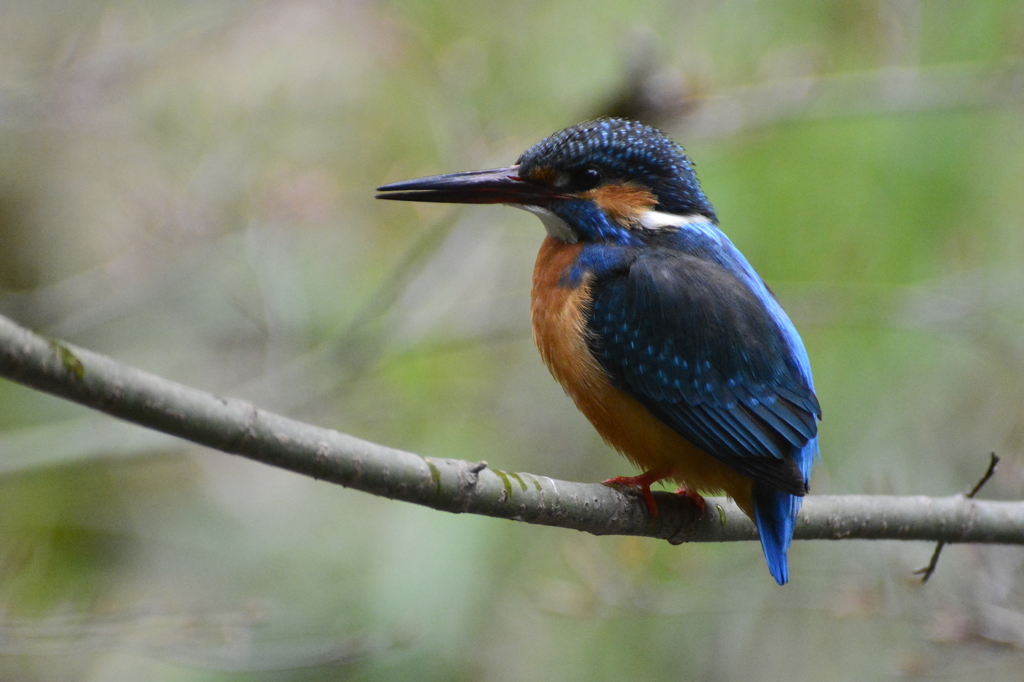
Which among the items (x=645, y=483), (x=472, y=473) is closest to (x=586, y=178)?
(x=645, y=483)

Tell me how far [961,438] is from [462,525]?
2.04 metres

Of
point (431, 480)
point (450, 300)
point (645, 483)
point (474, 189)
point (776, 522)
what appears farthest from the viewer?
point (450, 300)

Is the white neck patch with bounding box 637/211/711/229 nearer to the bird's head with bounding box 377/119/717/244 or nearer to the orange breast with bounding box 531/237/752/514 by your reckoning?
the bird's head with bounding box 377/119/717/244

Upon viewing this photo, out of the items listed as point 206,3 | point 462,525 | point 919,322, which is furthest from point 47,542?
point 919,322

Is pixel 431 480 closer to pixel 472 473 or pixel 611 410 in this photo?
pixel 472 473

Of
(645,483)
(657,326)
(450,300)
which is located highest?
(450,300)

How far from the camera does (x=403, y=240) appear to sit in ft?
14.9

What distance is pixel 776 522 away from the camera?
6.77 ft

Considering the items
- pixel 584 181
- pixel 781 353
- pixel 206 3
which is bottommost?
pixel 781 353

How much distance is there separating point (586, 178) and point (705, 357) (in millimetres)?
567

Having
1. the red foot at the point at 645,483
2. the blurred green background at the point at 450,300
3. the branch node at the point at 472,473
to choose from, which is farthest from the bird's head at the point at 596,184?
the blurred green background at the point at 450,300

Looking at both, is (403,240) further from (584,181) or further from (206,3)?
(584,181)

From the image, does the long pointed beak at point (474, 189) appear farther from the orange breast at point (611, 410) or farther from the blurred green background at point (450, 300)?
the blurred green background at point (450, 300)

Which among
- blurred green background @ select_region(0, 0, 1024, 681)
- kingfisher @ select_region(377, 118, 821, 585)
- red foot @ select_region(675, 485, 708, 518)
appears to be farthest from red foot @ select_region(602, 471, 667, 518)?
blurred green background @ select_region(0, 0, 1024, 681)
